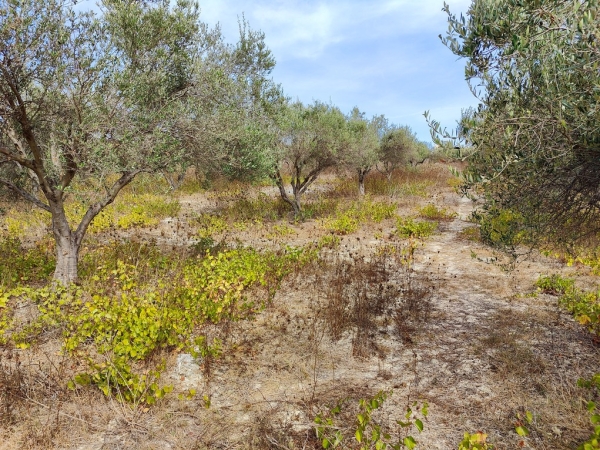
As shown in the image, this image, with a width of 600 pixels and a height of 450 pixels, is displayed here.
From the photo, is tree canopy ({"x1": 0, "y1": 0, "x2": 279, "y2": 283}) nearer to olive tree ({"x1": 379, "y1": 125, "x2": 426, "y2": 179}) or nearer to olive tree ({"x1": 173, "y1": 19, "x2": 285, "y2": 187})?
olive tree ({"x1": 173, "y1": 19, "x2": 285, "y2": 187})

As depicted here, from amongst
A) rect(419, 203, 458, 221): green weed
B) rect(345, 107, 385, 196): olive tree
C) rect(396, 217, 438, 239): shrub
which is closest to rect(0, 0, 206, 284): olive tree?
rect(396, 217, 438, 239): shrub

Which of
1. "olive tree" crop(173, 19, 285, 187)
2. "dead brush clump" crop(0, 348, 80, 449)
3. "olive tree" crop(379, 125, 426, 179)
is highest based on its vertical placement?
"olive tree" crop(379, 125, 426, 179)

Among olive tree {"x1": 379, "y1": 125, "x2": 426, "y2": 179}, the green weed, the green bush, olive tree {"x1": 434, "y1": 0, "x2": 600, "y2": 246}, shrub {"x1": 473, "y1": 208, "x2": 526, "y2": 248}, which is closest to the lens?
olive tree {"x1": 434, "y1": 0, "x2": 600, "y2": 246}

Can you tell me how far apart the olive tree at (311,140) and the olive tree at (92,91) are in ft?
27.3

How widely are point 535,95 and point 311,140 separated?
1354 centimetres

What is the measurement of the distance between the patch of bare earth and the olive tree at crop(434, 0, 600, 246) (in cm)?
279

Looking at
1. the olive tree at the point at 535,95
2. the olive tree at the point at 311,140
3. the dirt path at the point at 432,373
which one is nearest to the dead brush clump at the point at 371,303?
the dirt path at the point at 432,373

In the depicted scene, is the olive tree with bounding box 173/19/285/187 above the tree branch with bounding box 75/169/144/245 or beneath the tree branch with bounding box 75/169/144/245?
above

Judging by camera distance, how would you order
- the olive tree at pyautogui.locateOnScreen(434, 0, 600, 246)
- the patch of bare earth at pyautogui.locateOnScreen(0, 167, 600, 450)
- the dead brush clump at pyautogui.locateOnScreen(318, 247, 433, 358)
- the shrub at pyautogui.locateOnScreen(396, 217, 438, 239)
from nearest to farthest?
the olive tree at pyautogui.locateOnScreen(434, 0, 600, 246)
the patch of bare earth at pyautogui.locateOnScreen(0, 167, 600, 450)
the dead brush clump at pyautogui.locateOnScreen(318, 247, 433, 358)
the shrub at pyautogui.locateOnScreen(396, 217, 438, 239)

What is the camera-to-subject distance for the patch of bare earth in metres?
4.39

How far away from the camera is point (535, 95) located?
4.36 meters

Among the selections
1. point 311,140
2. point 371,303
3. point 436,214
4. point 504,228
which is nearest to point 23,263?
point 371,303

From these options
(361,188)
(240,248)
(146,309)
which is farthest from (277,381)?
(361,188)

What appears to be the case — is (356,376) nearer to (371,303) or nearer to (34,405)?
(371,303)
